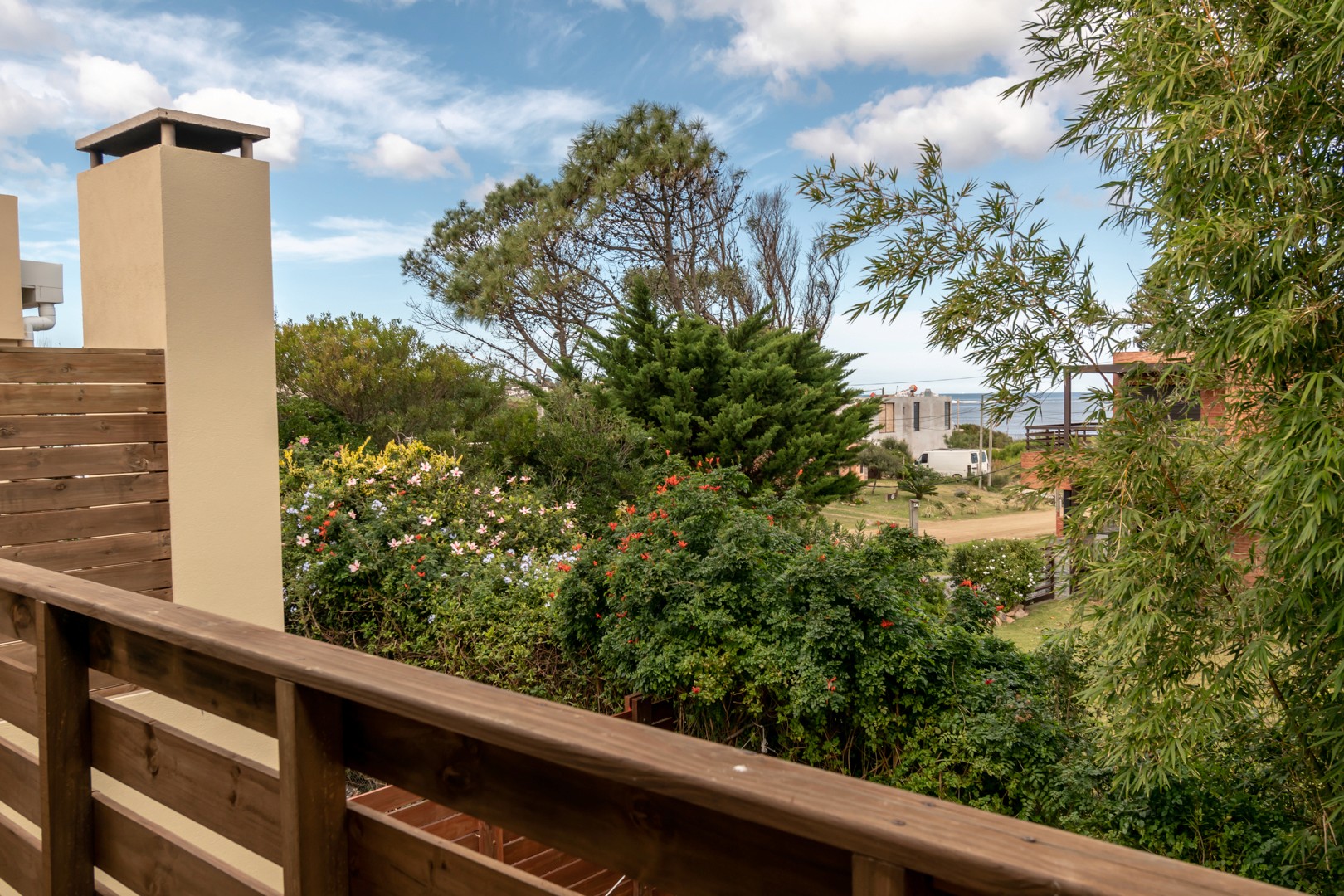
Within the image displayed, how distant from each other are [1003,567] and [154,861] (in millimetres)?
11345

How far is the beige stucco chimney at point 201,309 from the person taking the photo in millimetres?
3363

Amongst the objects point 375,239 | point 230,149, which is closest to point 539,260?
point 375,239

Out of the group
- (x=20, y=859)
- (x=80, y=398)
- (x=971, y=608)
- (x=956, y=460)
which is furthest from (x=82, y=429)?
(x=956, y=460)

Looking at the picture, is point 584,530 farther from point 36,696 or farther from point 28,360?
point 36,696

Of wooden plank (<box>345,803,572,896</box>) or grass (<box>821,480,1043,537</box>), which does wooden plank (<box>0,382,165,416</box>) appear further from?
grass (<box>821,480,1043,537</box>)

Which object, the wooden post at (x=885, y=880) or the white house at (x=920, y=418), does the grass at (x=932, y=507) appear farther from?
the wooden post at (x=885, y=880)

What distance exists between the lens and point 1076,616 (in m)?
3.75

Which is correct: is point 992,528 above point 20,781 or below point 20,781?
below

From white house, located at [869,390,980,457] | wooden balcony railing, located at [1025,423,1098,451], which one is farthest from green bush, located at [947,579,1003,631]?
white house, located at [869,390,980,457]

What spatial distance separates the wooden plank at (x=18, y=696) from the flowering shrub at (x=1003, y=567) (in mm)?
10301

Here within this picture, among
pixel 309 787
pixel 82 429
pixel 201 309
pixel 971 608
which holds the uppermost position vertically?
pixel 201 309

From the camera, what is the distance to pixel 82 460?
327 cm

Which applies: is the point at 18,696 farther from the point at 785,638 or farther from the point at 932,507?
the point at 932,507

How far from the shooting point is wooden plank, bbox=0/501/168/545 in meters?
3.12
